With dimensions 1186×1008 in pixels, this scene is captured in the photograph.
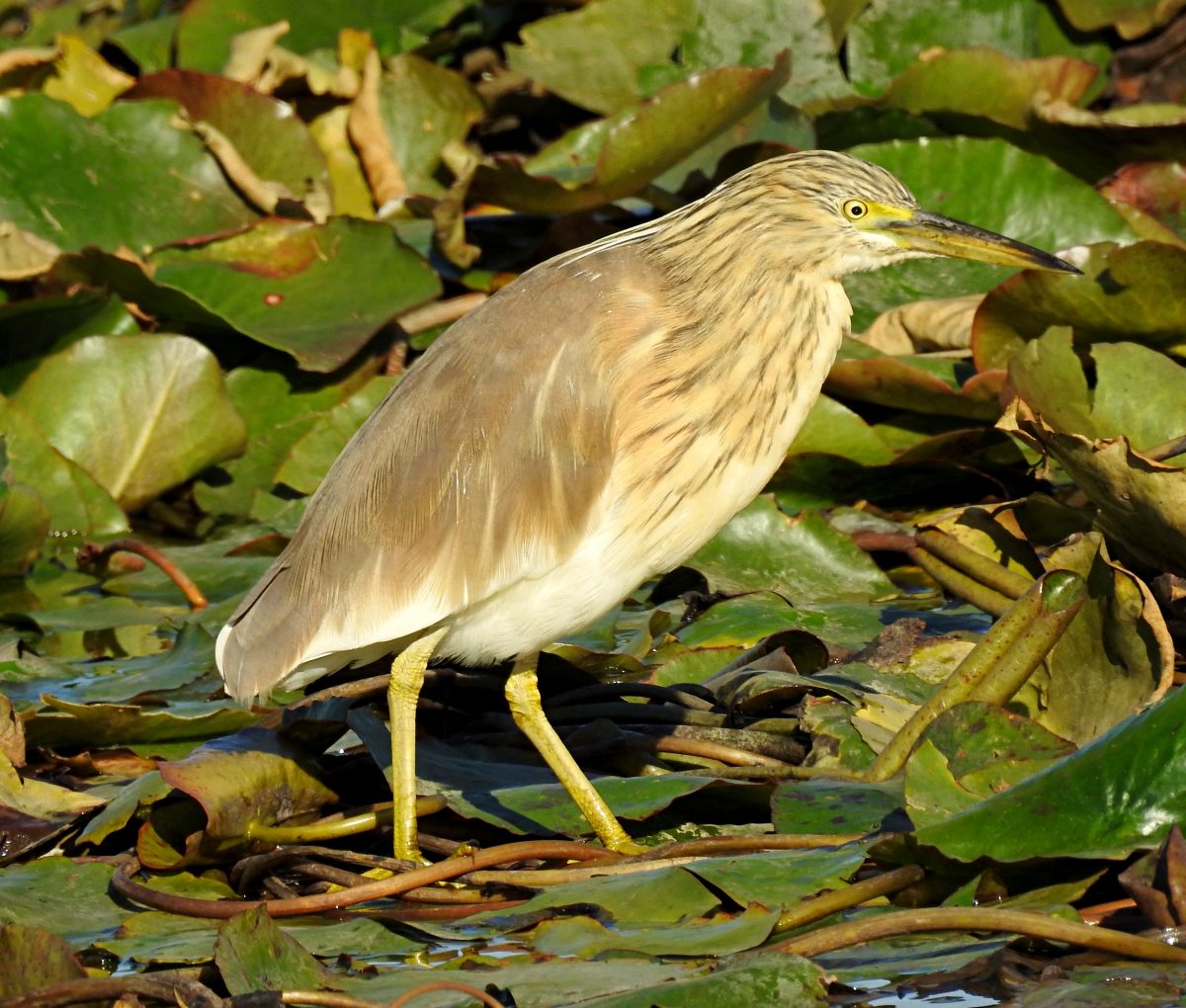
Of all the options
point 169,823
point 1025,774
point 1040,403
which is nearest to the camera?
point 1025,774

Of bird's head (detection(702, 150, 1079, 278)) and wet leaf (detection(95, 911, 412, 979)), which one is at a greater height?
bird's head (detection(702, 150, 1079, 278))

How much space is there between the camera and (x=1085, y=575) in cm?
359

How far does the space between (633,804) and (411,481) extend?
907mm

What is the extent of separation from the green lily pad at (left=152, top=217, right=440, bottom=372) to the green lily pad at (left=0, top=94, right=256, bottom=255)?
1.20 feet

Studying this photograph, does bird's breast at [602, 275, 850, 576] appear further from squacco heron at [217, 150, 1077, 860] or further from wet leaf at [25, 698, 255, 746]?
wet leaf at [25, 698, 255, 746]

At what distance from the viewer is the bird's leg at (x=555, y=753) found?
3783 mm

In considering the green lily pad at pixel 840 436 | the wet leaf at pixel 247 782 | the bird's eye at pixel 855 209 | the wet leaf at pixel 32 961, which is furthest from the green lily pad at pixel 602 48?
the wet leaf at pixel 32 961

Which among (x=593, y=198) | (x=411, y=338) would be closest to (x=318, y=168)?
(x=411, y=338)

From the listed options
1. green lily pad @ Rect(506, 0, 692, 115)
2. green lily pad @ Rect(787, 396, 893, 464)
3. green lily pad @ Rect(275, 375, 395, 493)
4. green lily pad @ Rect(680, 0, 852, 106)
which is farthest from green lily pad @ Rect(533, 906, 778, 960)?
green lily pad @ Rect(506, 0, 692, 115)

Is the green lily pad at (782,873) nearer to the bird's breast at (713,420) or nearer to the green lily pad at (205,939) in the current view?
the green lily pad at (205,939)

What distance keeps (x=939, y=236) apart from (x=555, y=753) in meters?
1.41

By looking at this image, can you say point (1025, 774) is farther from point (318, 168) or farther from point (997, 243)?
point (318, 168)

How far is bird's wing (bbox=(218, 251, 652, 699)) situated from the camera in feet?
13.0

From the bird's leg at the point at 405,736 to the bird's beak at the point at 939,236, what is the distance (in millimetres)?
1330
